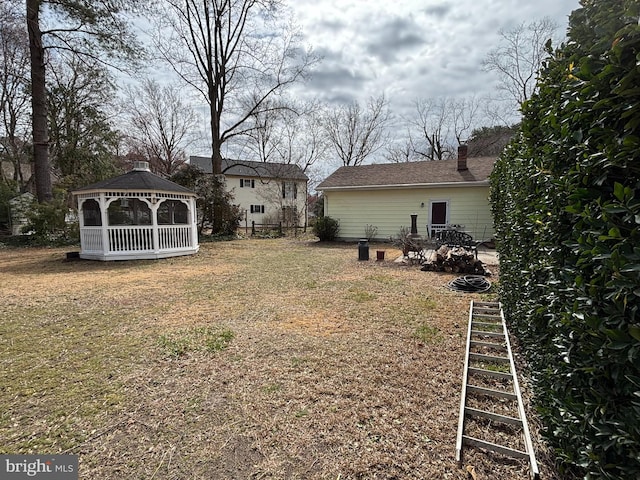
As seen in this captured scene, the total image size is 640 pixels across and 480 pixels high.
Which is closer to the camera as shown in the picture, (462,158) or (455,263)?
(455,263)

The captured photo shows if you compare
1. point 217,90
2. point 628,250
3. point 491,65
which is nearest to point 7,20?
point 217,90

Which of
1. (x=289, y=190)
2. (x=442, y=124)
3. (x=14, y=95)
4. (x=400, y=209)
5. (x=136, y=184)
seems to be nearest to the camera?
(x=136, y=184)

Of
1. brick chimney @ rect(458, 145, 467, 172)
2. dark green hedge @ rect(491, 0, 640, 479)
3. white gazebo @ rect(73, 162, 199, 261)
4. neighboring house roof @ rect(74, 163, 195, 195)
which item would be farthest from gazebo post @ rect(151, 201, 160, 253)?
brick chimney @ rect(458, 145, 467, 172)

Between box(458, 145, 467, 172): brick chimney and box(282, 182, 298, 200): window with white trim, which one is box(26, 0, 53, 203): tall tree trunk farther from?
box(458, 145, 467, 172): brick chimney

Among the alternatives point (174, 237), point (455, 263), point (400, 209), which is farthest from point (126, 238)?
point (400, 209)

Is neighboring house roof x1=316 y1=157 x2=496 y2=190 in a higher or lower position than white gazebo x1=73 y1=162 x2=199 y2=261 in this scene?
higher

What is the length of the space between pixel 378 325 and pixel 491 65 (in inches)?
828

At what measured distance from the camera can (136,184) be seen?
10.2m

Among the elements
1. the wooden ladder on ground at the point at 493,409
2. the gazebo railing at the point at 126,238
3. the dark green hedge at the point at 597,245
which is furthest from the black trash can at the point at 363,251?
the dark green hedge at the point at 597,245

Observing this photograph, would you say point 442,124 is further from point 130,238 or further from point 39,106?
point 39,106

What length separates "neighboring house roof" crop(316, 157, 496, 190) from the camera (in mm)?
13805

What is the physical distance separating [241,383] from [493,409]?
2153 millimetres

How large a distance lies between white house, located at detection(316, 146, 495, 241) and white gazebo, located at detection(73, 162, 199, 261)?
24.7ft

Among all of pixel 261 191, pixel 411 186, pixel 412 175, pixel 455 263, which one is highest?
pixel 261 191
